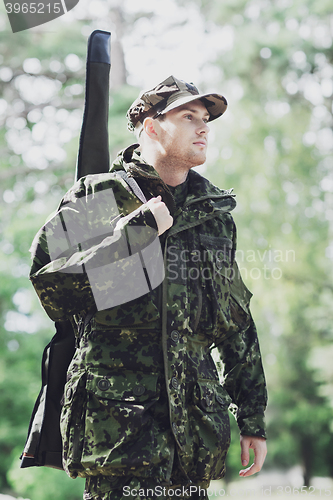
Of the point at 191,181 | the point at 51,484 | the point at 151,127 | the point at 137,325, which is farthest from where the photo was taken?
the point at 51,484

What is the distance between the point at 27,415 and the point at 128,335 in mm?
9746

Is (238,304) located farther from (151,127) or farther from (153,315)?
(151,127)

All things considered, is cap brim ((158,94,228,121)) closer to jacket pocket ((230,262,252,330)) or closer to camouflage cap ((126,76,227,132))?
camouflage cap ((126,76,227,132))


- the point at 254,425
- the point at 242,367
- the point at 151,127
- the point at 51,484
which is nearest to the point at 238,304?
the point at 242,367

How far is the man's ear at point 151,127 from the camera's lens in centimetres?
244

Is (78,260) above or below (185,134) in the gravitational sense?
below

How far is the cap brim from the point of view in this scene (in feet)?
7.72

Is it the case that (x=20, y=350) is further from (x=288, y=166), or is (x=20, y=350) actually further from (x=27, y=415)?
(x=288, y=166)

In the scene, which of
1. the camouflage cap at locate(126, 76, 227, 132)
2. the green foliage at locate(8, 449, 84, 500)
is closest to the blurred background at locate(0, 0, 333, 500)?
the green foliage at locate(8, 449, 84, 500)

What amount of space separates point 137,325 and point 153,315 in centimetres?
8

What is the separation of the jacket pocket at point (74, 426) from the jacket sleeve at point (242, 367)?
0.79 meters

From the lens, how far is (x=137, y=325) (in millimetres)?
2057

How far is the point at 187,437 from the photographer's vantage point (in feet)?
6.64

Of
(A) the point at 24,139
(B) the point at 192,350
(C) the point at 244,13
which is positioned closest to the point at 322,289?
(C) the point at 244,13
